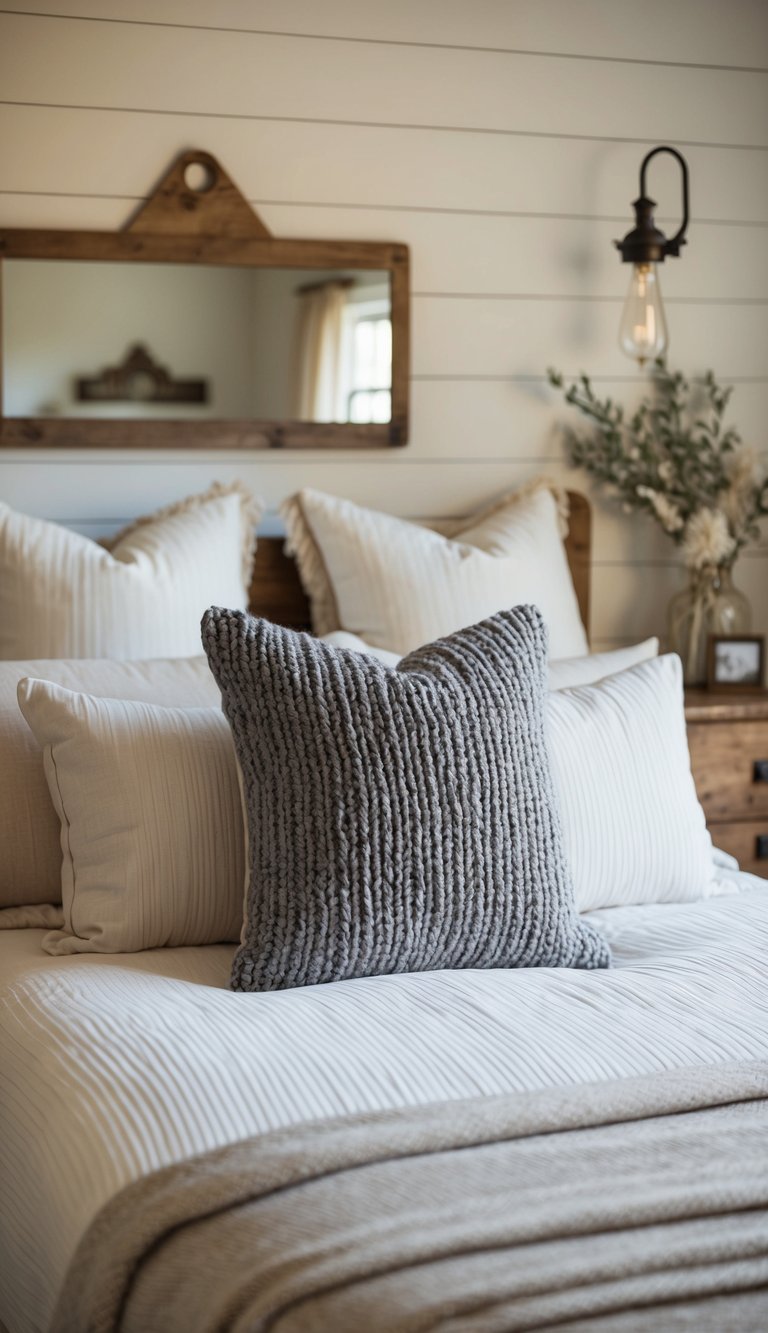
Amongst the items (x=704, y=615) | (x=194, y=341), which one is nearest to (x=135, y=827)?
(x=194, y=341)

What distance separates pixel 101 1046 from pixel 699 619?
1762 mm

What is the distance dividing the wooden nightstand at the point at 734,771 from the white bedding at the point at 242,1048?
3.03 feet

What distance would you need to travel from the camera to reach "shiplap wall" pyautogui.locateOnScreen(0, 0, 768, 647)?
2.45 meters

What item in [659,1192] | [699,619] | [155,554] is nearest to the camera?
[659,1192]

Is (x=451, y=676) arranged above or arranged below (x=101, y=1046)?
above

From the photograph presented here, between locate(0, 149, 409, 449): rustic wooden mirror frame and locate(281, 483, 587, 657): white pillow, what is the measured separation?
0.20m

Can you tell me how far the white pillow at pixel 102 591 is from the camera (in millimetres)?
2141

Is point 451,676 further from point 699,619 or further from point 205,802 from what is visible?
point 699,619

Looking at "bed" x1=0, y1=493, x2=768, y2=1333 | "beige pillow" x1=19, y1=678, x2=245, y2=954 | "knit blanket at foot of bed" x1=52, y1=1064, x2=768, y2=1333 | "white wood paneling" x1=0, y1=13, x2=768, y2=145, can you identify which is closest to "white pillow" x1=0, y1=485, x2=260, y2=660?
"beige pillow" x1=19, y1=678, x2=245, y2=954

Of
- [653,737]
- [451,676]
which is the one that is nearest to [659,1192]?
[451,676]

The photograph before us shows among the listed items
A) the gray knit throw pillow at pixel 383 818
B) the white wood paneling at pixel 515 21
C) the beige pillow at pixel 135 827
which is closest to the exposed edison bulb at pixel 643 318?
the white wood paneling at pixel 515 21

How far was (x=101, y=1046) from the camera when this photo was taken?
132 centimetres

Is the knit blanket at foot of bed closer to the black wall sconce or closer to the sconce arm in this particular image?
the black wall sconce

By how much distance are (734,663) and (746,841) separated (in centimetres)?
36
